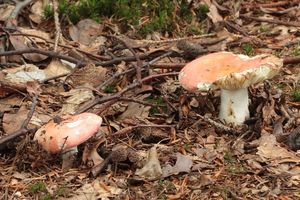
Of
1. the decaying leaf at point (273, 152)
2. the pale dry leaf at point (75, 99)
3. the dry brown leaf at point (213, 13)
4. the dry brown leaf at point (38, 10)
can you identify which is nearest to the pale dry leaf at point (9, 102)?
the pale dry leaf at point (75, 99)

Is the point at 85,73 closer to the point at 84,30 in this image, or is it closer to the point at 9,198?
the point at 84,30

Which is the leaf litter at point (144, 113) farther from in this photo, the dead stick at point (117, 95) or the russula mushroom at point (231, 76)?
the russula mushroom at point (231, 76)

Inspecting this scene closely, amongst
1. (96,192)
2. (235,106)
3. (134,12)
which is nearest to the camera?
(96,192)

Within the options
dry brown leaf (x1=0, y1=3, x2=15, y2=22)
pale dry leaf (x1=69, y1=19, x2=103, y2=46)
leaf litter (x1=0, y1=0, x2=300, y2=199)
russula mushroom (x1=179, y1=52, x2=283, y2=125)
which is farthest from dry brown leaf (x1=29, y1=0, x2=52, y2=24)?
russula mushroom (x1=179, y1=52, x2=283, y2=125)

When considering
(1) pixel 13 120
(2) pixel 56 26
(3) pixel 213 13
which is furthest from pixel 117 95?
(3) pixel 213 13

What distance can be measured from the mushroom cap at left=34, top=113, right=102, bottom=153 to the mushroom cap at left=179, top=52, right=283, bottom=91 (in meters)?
0.66

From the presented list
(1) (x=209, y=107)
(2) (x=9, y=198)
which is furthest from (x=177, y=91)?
(2) (x=9, y=198)

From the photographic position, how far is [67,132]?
369 cm

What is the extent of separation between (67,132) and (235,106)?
3.75 ft

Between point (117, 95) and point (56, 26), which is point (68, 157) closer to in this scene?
point (117, 95)

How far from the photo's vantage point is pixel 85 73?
4.84m

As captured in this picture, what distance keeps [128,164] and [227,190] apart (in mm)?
631

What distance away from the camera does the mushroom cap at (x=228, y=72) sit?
12.6 ft

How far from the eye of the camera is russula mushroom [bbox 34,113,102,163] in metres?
3.68
